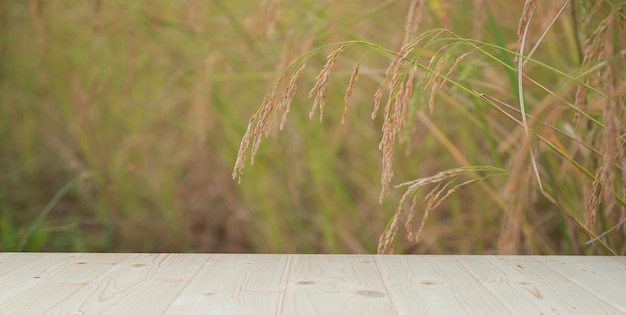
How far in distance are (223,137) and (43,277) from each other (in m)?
1.26

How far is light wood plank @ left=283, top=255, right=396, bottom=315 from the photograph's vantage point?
1074 millimetres

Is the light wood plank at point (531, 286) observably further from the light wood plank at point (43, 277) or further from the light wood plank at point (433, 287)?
the light wood plank at point (43, 277)

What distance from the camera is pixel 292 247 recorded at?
2246mm

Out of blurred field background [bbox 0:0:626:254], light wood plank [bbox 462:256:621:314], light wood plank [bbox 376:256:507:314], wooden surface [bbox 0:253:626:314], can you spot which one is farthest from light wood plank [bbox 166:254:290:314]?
blurred field background [bbox 0:0:626:254]

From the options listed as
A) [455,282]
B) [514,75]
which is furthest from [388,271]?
[514,75]

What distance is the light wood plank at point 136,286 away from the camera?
A: 1.09 m

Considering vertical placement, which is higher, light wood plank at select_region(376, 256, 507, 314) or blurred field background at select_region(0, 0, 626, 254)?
blurred field background at select_region(0, 0, 626, 254)

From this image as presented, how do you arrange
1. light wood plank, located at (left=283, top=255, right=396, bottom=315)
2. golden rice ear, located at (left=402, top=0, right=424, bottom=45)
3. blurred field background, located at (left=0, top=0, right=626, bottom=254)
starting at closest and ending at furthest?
1. light wood plank, located at (left=283, top=255, right=396, bottom=315)
2. golden rice ear, located at (left=402, top=0, right=424, bottom=45)
3. blurred field background, located at (left=0, top=0, right=626, bottom=254)

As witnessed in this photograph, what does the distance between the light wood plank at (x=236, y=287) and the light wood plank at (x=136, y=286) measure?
0.02 meters

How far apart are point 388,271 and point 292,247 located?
94 centimetres

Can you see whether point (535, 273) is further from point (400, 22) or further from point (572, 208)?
point (400, 22)

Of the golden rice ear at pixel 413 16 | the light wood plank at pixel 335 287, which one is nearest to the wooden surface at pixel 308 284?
the light wood plank at pixel 335 287

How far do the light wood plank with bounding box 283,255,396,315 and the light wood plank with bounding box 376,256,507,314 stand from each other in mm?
20

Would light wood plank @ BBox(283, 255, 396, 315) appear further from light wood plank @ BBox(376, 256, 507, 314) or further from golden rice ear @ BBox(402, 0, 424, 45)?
golden rice ear @ BBox(402, 0, 424, 45)
